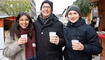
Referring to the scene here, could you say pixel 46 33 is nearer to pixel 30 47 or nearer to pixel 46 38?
pixel 46 38

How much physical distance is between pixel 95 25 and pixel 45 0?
486 centimetres

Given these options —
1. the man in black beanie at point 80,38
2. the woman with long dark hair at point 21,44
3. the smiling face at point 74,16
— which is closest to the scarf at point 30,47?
the woman with long dark hair at point 21,44

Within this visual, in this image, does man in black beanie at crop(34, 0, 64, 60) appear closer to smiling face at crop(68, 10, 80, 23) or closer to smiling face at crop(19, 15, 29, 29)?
smiling face at crop(19, 15, 29, 29)

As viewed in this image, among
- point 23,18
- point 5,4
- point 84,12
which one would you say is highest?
point 5,4

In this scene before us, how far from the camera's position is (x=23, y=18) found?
9.01ft

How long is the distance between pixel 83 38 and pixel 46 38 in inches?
26.0

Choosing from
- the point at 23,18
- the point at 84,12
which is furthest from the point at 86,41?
the point at 84,12

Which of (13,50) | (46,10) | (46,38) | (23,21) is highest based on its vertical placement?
(46,10)

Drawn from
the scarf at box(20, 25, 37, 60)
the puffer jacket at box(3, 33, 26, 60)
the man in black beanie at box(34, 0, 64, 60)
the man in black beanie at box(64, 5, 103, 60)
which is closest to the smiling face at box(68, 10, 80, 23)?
the man in black beanie at box(64, 5, 103, 60)

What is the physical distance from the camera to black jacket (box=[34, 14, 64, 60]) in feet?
9.31

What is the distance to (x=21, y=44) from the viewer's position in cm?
273

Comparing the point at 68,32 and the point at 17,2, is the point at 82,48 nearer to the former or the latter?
the point at 68,32

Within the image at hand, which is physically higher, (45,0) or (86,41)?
(45,0)

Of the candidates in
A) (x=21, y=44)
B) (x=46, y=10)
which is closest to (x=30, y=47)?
(x=21, y=44)
